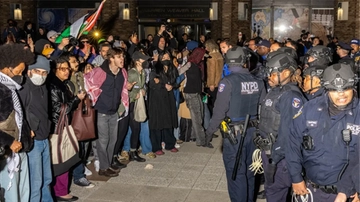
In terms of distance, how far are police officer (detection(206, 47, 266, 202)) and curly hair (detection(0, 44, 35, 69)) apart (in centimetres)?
237

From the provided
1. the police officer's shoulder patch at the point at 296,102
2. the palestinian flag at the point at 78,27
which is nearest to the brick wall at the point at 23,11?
the palestinian flag at the point at 78,27

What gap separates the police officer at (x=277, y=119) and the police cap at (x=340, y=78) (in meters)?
0.84

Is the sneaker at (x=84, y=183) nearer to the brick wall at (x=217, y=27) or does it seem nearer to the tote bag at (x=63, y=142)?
the tote bag at (x=63, y=142)

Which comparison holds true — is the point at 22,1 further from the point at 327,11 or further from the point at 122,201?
A: the point at 122,201

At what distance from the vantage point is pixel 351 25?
68.0 ft

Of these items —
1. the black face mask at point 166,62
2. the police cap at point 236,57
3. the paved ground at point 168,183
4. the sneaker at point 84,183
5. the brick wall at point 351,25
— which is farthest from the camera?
the brick wall at point 351,25

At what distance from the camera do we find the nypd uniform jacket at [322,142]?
3.78 metres

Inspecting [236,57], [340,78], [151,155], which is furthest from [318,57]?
[151,155]

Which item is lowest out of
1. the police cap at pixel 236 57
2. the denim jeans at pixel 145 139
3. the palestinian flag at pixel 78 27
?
the denim jeans at pixel 145 139

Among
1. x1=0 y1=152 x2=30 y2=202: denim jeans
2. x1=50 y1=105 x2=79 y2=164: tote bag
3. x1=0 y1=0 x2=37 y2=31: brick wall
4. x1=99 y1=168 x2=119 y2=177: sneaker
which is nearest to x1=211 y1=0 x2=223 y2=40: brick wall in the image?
x1=0 y1=0 x2=37 y2=31: brick wall

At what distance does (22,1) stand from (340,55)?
16862 mm

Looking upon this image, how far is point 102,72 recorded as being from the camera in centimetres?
717

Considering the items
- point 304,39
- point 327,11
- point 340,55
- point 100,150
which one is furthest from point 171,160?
point 327,11

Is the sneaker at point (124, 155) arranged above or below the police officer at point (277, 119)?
below
